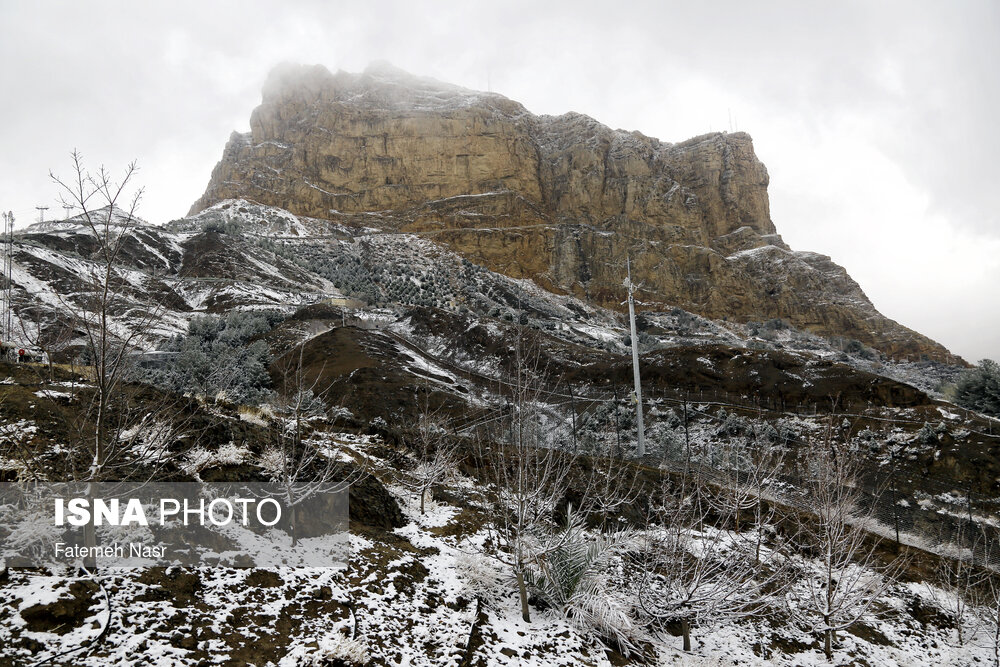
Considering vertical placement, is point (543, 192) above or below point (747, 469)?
above

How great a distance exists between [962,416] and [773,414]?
782 centimetres

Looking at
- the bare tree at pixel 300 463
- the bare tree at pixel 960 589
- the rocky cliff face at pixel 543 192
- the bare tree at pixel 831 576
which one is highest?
the rocky cliff face at pixel 543 192

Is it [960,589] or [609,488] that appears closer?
[960,589]

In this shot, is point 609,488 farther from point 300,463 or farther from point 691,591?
point 300,463

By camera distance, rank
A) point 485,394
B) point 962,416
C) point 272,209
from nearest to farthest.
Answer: point 962,416 → point 485,394 → point 272,209

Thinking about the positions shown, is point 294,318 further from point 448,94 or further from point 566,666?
point 448,94

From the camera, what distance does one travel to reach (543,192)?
135500 mm

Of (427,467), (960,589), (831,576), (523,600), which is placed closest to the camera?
(523,600)

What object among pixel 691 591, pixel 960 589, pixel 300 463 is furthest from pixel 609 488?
pixel 300 463

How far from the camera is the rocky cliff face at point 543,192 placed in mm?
111062

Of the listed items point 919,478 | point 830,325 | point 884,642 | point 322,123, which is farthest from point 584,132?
point 884,642

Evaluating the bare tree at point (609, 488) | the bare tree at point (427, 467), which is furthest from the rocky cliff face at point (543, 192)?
the bare tree at point (427, 467)

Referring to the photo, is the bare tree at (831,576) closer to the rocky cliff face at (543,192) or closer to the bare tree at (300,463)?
the bare tree at (300,463)

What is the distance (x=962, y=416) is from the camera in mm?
23312
